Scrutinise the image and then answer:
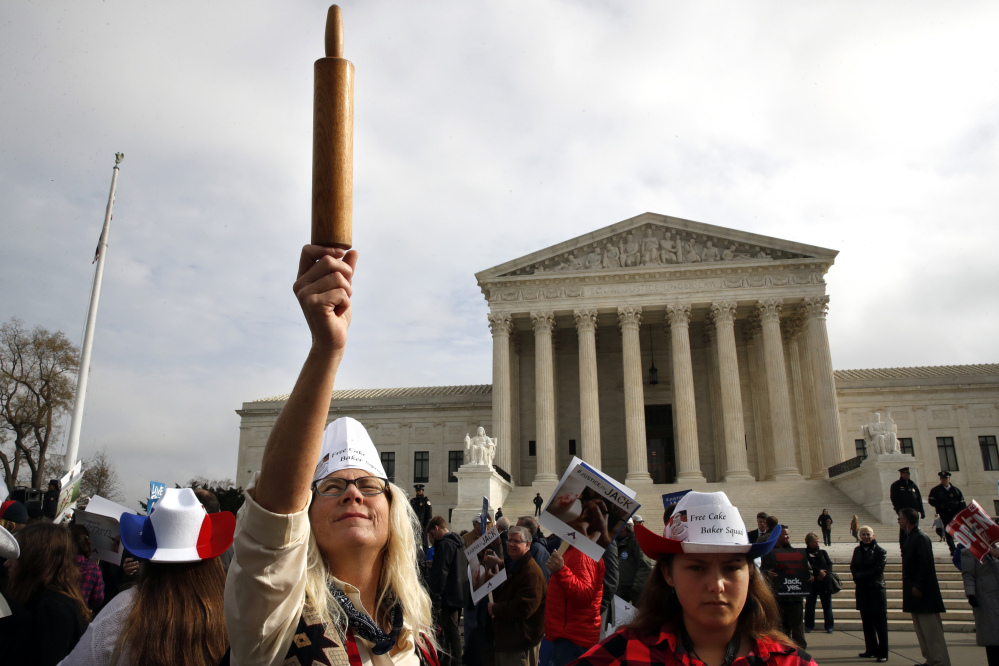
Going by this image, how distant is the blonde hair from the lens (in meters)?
2.64

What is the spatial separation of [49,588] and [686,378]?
3556cm

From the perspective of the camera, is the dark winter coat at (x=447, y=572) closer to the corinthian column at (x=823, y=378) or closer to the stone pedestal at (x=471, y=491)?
the stone pedestal at (x=471, y=491)

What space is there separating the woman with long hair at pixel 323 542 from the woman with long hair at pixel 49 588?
223 centimetres

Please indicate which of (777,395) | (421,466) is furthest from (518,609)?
(421,466)

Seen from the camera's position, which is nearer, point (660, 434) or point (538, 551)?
point (538, 551)

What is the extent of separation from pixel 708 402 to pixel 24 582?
135ft

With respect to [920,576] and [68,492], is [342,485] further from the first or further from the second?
[68,492]

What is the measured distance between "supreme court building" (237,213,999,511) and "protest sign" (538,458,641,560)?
29402 millimetres

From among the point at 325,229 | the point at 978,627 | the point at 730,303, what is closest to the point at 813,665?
the point at 325,229

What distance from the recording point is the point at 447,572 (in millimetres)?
10188

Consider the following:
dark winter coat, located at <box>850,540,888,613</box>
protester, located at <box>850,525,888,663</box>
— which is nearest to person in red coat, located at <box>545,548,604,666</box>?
protester, located at <box>850,525,888,663</box>

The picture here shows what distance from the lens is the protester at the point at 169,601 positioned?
306cm

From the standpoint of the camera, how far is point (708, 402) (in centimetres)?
4256

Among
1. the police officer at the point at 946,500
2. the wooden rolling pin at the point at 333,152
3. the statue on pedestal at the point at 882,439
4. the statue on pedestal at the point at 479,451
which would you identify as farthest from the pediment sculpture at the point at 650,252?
the wooden rolling pin at the point at 333,152
